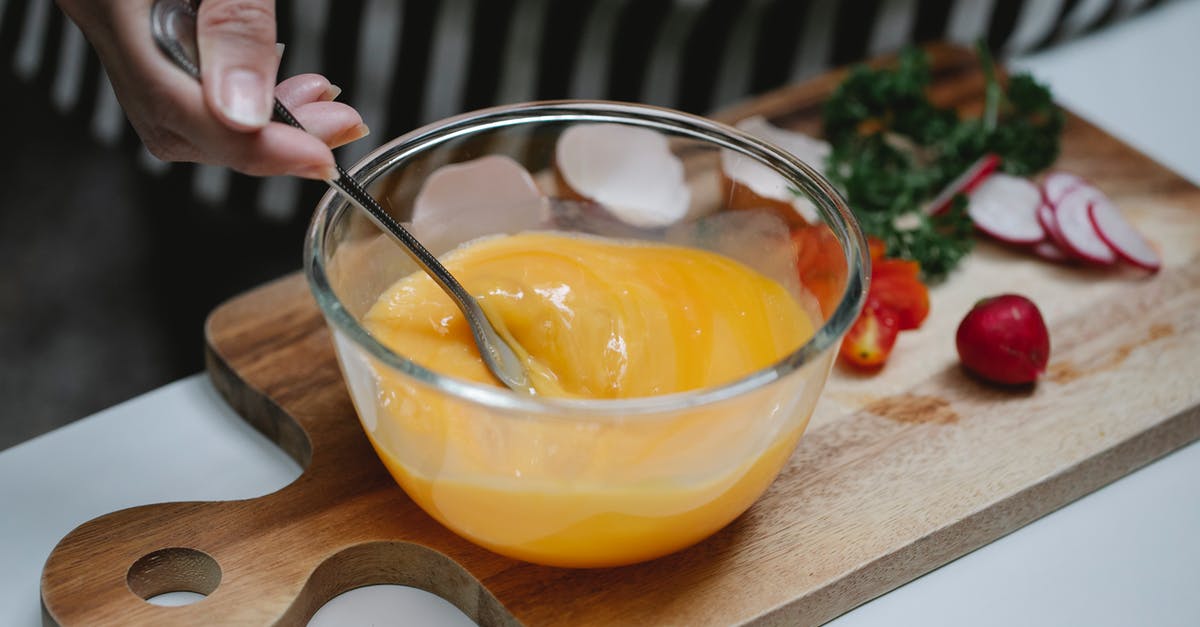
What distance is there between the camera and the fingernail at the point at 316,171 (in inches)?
38.1

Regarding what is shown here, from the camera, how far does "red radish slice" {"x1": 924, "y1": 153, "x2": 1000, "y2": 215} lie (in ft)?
5.29

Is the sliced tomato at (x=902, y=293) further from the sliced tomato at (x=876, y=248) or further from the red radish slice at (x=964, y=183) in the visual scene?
the red radish slice at (x=964, y=183)

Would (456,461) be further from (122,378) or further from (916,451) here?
(122,378)

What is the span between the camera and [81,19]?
0.99 metres

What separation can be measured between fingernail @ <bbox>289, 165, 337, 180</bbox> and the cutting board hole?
375 mm

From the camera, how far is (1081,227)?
1.54 metres

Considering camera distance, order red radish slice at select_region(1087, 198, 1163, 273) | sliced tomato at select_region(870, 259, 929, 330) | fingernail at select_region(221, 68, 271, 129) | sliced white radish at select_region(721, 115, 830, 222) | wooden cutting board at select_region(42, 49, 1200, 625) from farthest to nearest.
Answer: red radish slice at select_region(1087, 198, 1163, 273), sliced tomato at select_region(870, 259, 929, 330), sliced white radish at select_region(721, 115, 830, 222), wooden cutting board at select_region(42, 49, 1200, 625), fingernail at select_region(221, 68, 271, 129)

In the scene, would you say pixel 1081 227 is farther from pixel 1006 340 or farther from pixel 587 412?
→ pixel 587 412

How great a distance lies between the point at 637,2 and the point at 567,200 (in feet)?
2.62

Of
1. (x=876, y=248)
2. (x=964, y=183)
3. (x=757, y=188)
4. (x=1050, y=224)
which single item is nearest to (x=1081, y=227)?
(x=1050, y=224)

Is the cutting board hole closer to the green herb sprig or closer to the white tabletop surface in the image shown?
the white tabletop surface

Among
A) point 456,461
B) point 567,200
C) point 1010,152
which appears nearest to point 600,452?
point 456,461

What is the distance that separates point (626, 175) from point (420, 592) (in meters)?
0.56

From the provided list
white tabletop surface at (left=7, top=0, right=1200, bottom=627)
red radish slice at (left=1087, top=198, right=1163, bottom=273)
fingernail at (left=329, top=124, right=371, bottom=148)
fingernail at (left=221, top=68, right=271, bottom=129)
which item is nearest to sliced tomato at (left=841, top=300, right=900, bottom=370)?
white tabletop surface at (left=7, top=0, right=1200, bottom=627)
